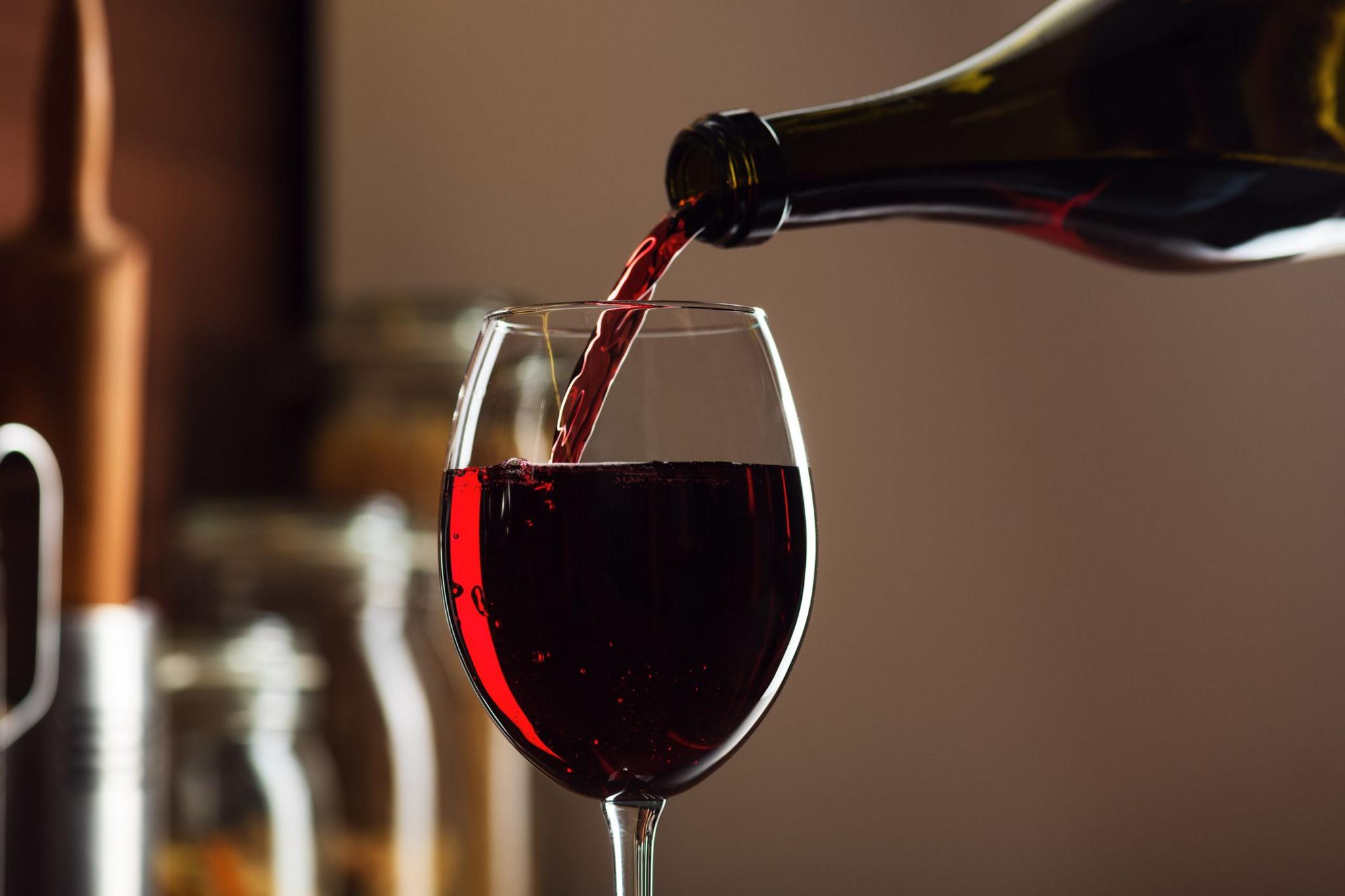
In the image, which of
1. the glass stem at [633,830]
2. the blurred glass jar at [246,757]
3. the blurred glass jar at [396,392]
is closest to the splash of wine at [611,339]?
the glass stem at [633,830]

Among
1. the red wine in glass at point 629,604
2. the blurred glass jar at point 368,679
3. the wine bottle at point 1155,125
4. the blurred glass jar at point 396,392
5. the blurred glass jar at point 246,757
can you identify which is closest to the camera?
the red wine in glass at point 629,604

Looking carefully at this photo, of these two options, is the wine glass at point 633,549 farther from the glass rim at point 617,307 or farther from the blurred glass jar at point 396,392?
the blurred glass jar at point 396,392

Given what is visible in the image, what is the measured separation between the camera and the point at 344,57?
1978 mm

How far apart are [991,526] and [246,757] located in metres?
0.73

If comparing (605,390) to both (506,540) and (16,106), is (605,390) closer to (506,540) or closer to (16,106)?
(506,540)

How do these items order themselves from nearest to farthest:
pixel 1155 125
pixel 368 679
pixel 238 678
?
pixel 1155 125
pixel 238 678
pixel 368 679

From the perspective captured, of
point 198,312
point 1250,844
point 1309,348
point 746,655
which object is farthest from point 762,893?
point 746,655

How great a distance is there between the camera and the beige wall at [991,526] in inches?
52.1

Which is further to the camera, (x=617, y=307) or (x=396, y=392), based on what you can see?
(x=396, y=392)

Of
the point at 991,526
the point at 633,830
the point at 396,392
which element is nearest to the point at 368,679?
the point at 396,392

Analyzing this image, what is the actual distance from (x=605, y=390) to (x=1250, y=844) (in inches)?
39.6

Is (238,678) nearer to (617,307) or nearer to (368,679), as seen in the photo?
(368,679)

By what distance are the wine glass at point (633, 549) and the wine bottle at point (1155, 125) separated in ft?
0.49

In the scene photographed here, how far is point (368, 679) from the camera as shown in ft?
4.77
